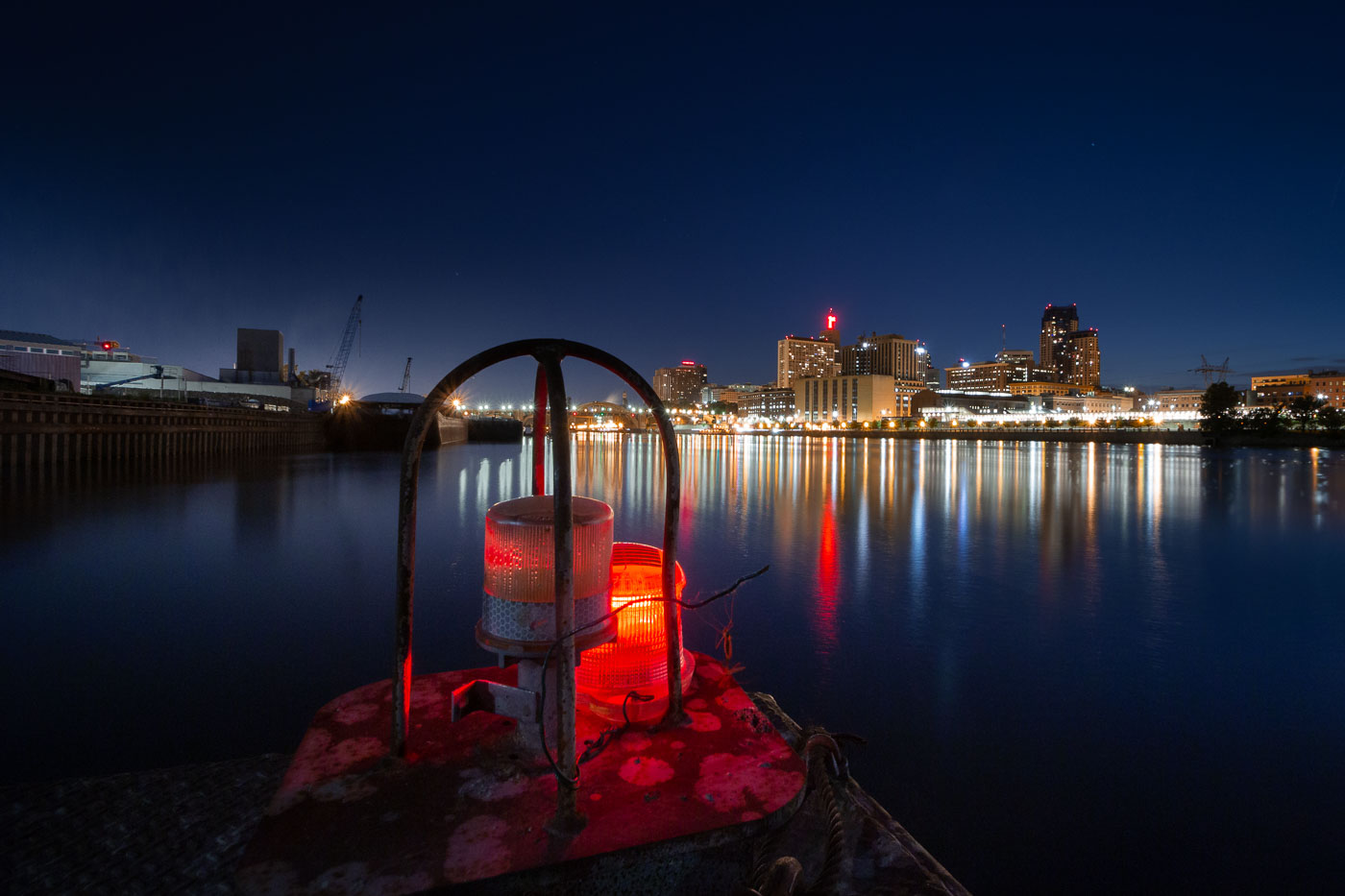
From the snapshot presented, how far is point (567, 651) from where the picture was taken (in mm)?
2777

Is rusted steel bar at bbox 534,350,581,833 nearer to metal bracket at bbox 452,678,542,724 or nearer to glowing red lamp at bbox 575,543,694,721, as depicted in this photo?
metal bracket at bbox 452,678,542,724

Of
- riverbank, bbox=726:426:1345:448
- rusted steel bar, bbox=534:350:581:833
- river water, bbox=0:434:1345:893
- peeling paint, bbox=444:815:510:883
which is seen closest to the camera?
peeling paint, bbox=444:815:510:883

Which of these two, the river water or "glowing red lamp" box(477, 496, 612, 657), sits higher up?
"glowing red lamp" box(477, 496, 612, 657)

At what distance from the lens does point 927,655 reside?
7594 millimetres

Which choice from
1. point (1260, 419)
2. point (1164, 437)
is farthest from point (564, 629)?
point (1164, 437)

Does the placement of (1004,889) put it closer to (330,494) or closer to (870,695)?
(870,695)

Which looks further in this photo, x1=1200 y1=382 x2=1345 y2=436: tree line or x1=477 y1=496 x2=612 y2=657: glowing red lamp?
x1=1200 y1=382 x2=1345 y2=436: tree line

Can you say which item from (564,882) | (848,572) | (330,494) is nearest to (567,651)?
(564,882)

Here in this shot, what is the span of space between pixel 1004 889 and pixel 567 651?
3222 mm

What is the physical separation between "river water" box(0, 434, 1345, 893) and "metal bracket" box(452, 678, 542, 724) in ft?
4.67

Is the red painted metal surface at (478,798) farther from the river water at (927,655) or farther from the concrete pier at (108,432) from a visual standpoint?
the concrete pier at (108,432)

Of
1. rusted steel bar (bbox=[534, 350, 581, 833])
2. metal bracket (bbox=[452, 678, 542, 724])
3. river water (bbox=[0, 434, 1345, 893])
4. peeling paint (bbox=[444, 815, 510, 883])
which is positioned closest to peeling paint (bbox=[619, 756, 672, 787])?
rusted steel bar (bbox=[534, 350, 581, 833])

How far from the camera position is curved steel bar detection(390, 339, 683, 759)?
2971mm

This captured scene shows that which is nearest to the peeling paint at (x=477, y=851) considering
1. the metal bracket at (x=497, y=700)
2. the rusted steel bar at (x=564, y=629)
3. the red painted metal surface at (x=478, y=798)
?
the red painted metal surface at (x=478, y=798)
